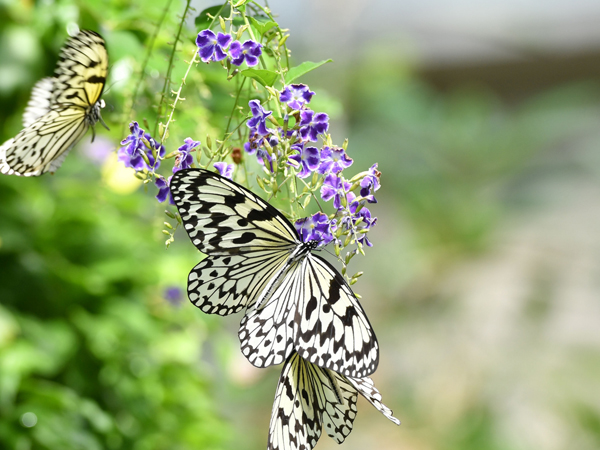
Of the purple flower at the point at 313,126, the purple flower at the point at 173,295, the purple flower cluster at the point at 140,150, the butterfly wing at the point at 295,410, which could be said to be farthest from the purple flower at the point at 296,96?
the purple flower at the point at 173,295

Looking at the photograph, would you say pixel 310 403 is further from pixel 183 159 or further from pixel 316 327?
pixel 183 159

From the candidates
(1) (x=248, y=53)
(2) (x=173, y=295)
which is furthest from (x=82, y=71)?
(2) (x=173, y=295)

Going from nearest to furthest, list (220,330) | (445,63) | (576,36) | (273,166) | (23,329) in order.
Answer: (273,166)
(23,329)
(220,330)
(576,36)
(445,63)

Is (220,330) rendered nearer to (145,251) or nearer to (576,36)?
(145,251)

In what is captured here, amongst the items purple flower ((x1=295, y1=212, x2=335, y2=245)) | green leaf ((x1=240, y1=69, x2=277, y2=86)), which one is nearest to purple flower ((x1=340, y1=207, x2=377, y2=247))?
purple flower ((x1=295, y1=212, x2=335, y2=245))

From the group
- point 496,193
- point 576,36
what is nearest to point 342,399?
point 496,193

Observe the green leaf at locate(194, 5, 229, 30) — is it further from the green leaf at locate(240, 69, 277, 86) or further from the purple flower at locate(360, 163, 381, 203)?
the purple flower at locate(360, 163, 381, 203)

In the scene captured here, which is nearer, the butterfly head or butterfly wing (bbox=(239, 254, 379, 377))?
butterfly wing (bbox=(239, 254, 379, 377))
